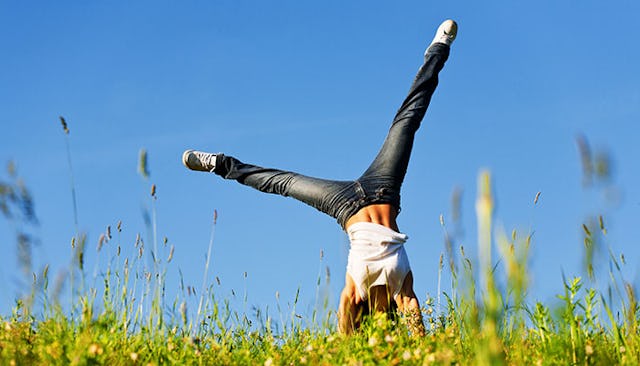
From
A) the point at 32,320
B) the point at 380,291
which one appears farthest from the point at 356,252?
the point at 32,320

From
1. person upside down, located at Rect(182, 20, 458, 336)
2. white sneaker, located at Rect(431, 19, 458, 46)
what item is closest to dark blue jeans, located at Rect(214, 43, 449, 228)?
person upside down, located at Rect(182, 20, 458, 336)

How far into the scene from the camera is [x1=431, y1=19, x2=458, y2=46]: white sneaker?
9177mm

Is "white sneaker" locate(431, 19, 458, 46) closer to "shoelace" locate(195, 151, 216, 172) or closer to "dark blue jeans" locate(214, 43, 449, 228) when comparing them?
"dark blue jeans" locate(214, 43, 449, 228)

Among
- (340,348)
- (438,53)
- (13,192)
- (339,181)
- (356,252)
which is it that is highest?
(438,53)

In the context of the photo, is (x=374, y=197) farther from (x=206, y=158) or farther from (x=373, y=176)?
(x=206, y=158)

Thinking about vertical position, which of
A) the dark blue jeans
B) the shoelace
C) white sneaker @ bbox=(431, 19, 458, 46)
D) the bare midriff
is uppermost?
white sneaker @ bbox=(431, 19, 458, 46)

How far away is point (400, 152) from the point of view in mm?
8258

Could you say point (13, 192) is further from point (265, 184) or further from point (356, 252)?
point (265, 184)

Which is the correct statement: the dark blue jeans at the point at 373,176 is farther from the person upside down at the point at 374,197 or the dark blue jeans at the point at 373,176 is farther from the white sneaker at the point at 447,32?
the white sneaker at the point at 447,32

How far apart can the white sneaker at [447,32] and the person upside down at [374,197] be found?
1 cm

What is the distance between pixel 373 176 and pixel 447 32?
2456 mm

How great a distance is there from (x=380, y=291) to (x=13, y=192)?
4.24 meters

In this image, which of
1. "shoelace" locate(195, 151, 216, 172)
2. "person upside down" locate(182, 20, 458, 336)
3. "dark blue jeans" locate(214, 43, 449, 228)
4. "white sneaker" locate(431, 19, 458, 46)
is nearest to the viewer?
"person upside down" locate(182, 20, 458, 336)

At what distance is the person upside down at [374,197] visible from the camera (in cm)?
691
